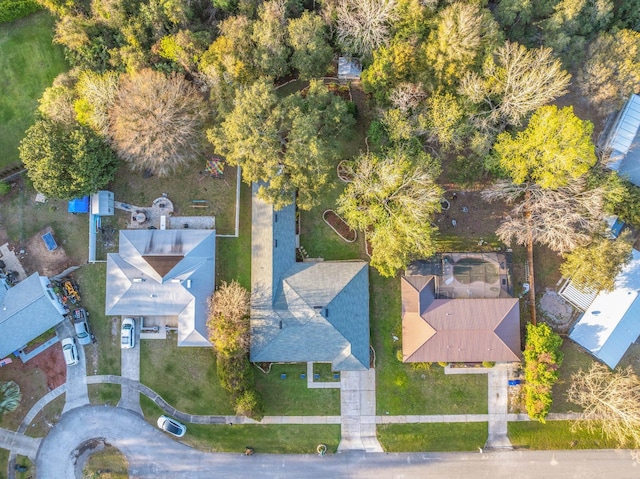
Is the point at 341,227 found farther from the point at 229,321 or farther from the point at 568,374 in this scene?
the point at 568,374

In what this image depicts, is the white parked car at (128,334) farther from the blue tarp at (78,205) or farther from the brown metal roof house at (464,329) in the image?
the brown metal roof house at (464,329)

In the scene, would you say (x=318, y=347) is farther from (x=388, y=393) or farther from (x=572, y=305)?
(x=572, y=305)

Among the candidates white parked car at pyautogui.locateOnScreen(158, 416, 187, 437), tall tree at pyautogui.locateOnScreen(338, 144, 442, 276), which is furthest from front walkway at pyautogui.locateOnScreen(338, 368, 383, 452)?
white parked car at pyautogui.locateOnScreen(158, 416, 187, 437)

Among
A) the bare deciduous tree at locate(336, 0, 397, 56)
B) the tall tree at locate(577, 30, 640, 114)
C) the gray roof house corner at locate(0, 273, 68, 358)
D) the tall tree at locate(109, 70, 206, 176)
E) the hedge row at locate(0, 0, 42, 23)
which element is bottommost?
the gray roof house corner at locate(0, 273, 68, 358)

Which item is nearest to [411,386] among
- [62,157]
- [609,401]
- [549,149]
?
[609,401]

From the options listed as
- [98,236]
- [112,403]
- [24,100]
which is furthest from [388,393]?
[24,100]

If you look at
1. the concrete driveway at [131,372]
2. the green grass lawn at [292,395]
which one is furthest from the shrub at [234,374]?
the concrete driveway at [131,372]

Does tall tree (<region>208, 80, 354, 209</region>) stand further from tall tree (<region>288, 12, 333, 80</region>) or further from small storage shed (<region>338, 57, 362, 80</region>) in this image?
small storage shed (<region>338, 57, 362, 80</region>)
